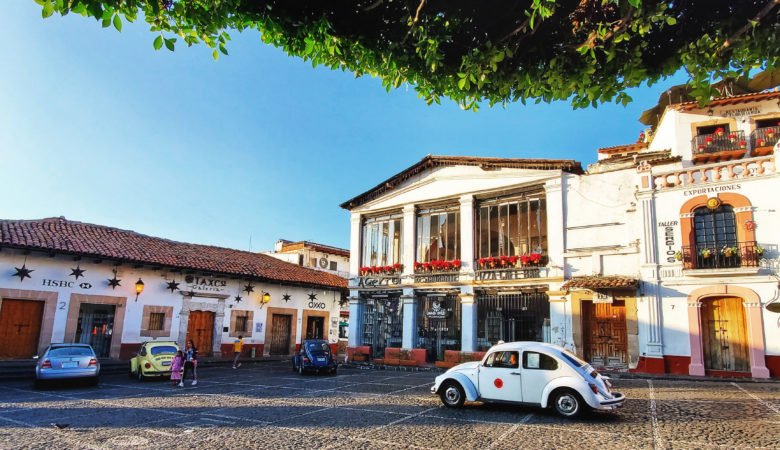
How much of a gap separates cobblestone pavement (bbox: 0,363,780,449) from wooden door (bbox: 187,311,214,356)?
9.88 metres

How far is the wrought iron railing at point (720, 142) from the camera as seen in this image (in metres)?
24.4

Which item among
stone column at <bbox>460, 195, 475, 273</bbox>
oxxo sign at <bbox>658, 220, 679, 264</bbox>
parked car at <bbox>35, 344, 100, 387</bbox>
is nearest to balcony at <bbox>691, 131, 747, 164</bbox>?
oxxo sign at <bbox>658, 220, 679, 264</bbox>

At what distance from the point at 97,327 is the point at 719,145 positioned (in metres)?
31.1

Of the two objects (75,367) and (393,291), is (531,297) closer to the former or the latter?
(393,291)

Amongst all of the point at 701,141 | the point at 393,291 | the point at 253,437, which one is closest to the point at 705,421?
the point at 253,437

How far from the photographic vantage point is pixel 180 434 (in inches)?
333

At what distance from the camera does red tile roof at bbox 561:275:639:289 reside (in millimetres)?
16989

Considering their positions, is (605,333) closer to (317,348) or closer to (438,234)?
(438,234)

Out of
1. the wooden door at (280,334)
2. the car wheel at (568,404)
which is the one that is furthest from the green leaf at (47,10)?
the wooden door at (280,334)

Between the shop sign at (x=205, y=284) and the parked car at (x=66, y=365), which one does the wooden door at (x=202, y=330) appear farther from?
the parked car at (x=66, y=365)

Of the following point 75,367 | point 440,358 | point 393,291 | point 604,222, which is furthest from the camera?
point 393,291

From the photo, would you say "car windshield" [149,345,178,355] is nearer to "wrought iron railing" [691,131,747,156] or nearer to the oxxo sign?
the oxxo sign

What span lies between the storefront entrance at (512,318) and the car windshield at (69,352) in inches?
588

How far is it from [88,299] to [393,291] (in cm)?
1370
